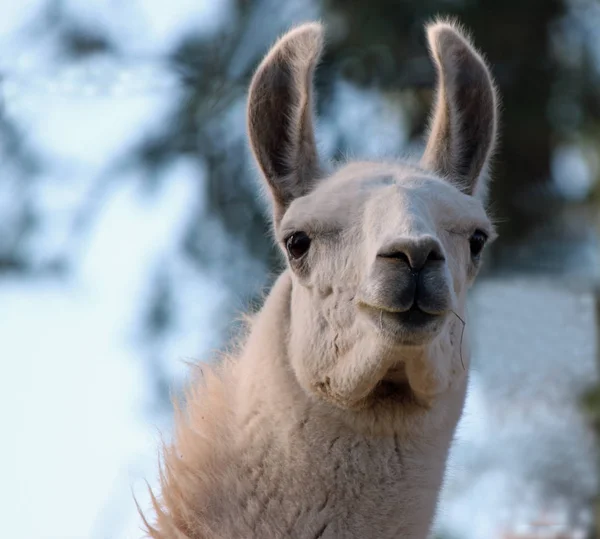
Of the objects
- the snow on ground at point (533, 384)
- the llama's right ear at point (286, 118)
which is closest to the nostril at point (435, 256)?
the llama's right ear at point (286, 118)

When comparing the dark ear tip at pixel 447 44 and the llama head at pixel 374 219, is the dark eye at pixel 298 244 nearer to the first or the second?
the llama head at pixel 374 219

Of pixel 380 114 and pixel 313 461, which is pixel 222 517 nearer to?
pixel 313 461

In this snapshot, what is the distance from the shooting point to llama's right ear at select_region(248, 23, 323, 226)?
4.04 metres

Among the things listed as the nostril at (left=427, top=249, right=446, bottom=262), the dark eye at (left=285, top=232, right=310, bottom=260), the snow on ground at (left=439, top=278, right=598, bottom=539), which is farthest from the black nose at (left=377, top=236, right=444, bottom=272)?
the snow on ground at (left=439, top=278, right=598, bottom=539)

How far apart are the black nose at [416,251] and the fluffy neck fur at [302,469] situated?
582 millimetres

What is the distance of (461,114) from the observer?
→ 4.26 m

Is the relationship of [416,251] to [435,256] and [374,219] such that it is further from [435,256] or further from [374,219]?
[374,219]

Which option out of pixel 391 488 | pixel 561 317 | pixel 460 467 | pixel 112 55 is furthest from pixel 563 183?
pixel 391 488

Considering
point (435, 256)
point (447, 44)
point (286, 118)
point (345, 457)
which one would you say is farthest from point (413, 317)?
point (447, 44)

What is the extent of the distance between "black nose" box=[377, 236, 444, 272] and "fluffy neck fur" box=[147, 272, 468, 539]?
58cm

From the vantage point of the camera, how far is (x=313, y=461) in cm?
357

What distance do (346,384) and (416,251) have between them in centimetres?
55

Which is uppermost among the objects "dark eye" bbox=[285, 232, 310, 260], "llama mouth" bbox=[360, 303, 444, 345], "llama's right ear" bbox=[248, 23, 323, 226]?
"llama's right ear" bbox=[248, 23, 323, 226]

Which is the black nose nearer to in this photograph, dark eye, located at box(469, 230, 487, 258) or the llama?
the llama
